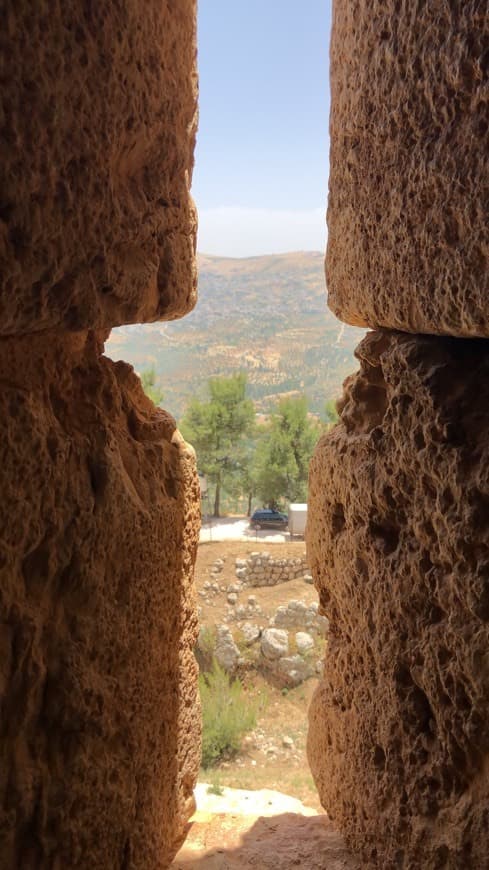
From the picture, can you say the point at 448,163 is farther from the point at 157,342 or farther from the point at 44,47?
the point at 157,342

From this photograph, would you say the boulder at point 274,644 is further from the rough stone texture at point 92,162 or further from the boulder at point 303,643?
the rough stone texture at point 92,162

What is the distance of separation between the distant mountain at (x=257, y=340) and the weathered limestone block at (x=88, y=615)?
15.9 m

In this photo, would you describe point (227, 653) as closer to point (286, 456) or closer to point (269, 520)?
point (269, 520)

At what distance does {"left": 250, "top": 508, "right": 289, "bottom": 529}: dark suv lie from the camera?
1275cm

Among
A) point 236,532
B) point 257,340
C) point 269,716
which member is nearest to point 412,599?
point 269,716

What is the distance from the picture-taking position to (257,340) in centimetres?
2873

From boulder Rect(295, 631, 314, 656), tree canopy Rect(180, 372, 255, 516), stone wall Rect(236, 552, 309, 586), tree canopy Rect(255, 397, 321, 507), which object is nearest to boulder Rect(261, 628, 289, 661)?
boulder Rect(295, 631, 314, 656)

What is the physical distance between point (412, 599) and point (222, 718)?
18.0 ft

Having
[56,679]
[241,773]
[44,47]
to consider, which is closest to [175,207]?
[44,47]

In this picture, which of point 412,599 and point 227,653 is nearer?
point 412,599

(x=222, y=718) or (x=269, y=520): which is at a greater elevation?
(x=269, y=520)

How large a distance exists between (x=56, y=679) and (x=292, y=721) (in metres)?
6.30

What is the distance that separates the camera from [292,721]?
23.5 feet

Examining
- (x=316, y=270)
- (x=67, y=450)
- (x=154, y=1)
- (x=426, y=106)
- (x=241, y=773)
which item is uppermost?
(x=316, y=270)
